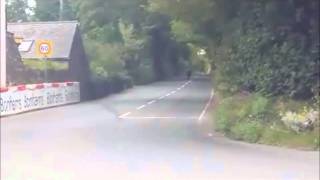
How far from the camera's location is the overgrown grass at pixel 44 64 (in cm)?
630

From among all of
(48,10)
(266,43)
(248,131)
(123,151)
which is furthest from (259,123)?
(48,10)

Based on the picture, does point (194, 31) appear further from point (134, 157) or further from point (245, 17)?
point (134, 157)

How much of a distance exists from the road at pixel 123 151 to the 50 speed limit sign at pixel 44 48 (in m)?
1.17

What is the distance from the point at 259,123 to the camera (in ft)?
35.4

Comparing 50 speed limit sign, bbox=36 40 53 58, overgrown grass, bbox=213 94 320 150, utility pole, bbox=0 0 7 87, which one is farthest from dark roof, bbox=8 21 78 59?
overgrown grass, bbox=213 94 320 150

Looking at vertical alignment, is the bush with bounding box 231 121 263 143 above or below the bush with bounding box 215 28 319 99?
below

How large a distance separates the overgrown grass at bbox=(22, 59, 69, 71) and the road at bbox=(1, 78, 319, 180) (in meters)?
1.03

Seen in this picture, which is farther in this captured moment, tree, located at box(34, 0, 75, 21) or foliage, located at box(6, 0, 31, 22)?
tree, located at box(34, 0, 75, 21)

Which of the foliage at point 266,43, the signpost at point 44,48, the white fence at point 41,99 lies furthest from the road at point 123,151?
the foliage at point 266,43

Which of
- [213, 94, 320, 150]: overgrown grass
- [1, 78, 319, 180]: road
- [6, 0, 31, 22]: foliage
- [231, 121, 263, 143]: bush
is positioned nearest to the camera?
[6, 0, 31, 22]: foliage

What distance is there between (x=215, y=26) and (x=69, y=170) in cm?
911

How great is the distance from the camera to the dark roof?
5.99 meters

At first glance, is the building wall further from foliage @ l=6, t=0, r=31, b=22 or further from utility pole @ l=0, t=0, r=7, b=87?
utility pole @ l=0, t=0, r=7, b=87

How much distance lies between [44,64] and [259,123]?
500cm
